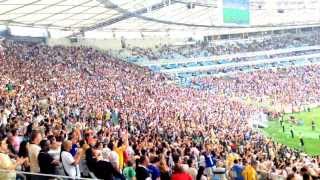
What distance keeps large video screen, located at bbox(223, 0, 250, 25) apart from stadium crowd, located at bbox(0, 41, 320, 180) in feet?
16.6

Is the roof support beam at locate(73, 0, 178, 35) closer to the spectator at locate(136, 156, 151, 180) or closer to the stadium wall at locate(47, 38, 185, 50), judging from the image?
the stadium wall at locate(47, 38, 185, 50)

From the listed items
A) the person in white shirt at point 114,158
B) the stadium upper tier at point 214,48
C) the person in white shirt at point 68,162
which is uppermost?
the stadium upper tier at point 214,48

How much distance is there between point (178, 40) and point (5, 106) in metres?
41.9

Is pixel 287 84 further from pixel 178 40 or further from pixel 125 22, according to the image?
pixel 125 22

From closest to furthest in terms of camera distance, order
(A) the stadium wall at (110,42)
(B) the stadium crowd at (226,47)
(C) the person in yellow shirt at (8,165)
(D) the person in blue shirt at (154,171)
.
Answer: (C) the person in yellow shirt at (8,165), (D) the person in blue shirt at (154,171), (A) the stadium wall at (110,42), (B) the stadium crowd at (226,47)

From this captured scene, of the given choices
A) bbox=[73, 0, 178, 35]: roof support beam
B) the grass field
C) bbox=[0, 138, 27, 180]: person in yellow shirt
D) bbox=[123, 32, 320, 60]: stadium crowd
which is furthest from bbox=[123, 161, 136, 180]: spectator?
bbox=[123, 32, 320, 60]: stadium crowd

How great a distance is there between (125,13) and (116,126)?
70.1 feet

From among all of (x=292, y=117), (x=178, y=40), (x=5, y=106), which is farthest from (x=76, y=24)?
(x=5, y=106)

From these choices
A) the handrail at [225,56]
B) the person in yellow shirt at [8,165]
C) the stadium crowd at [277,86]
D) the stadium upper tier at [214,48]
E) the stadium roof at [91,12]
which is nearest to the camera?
the person in yellow shirt at [8,165]

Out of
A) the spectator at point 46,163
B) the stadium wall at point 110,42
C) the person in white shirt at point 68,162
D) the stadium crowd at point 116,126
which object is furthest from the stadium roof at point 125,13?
the spectator at point 46,163

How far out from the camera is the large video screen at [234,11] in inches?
1438

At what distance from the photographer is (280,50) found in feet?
194

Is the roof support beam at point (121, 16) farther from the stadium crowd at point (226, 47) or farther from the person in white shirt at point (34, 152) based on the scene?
the person in white shirt at point (34, 152)

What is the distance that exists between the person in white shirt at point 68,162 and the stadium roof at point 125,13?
19.7m
